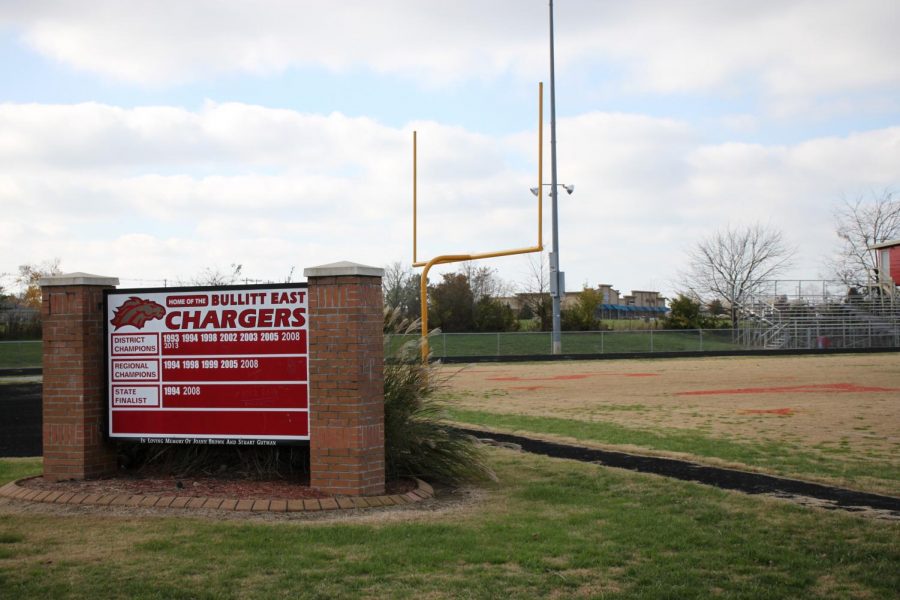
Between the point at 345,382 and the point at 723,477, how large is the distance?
14.9 feet

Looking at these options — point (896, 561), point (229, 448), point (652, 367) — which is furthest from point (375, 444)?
point (652, 367)

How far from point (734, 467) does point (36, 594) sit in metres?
8.11

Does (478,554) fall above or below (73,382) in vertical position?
below

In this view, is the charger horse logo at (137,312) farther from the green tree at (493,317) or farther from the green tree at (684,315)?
the green tree at (684,315)

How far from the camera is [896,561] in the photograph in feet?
21.2

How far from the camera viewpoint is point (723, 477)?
33.9ft

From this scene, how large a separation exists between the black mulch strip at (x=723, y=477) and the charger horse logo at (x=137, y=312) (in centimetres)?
553

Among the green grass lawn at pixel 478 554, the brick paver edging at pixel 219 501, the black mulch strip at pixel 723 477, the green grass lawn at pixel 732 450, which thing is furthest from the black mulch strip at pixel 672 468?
the brick paver edging at pixel 219 501

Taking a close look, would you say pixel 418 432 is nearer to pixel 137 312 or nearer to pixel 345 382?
pixel 345 382

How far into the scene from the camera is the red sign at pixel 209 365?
9.05m

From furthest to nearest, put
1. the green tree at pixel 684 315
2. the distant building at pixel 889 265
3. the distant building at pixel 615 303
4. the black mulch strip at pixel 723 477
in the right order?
the distant building at pixel 615 303
the green tree at pixel 684 315
the distant building at pixel 889 265
the black mulch strip at pixel 723 477

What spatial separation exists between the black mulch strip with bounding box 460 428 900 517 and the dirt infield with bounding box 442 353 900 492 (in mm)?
2040

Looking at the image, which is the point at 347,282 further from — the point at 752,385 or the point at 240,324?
the point at 752,385

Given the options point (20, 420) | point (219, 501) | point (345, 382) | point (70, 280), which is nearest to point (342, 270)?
point (345, 382)
